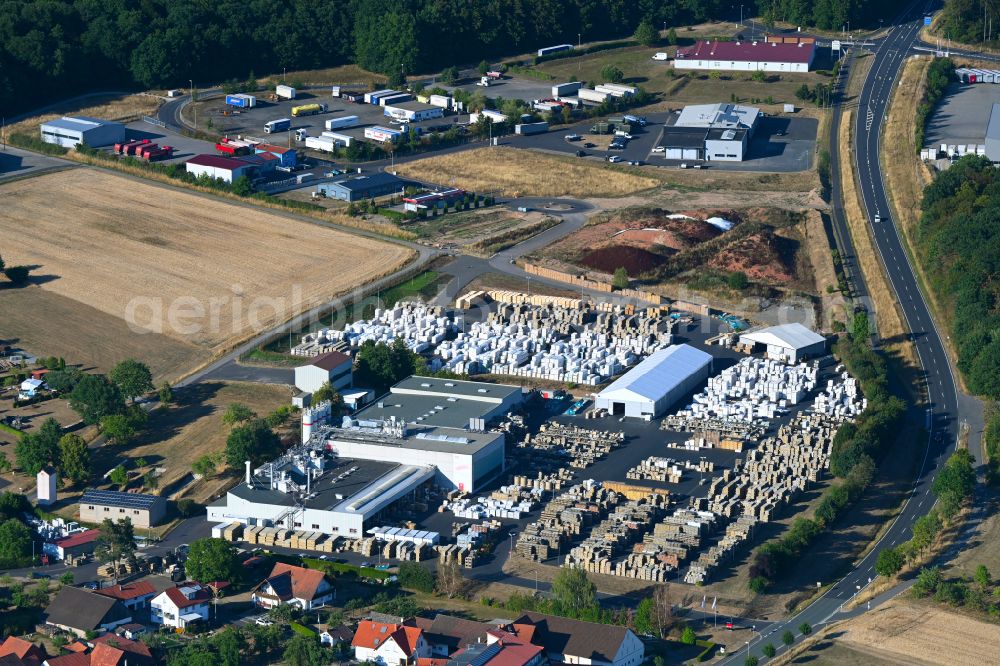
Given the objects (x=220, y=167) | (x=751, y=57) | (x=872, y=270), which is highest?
(x=751, y=57)

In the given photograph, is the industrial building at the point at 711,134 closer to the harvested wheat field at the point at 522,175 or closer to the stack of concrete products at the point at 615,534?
the harvested wheat field at the point at 522,175

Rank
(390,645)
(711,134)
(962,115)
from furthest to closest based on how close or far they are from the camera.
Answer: (962,115), (711,134), (390,645)

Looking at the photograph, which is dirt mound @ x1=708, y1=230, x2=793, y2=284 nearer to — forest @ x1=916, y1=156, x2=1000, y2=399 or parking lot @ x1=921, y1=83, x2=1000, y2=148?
forest @ x1=916, y1=156, x2=1000, y2=399

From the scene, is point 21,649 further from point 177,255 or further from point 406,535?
point 177,255

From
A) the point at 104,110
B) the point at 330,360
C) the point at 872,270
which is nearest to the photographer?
the point at 330,360

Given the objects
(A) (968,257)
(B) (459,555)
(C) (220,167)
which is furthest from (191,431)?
(A) (968,257)

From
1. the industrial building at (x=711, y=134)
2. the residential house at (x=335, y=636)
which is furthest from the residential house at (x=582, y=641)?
the industrial building at (x=711, y=134)
